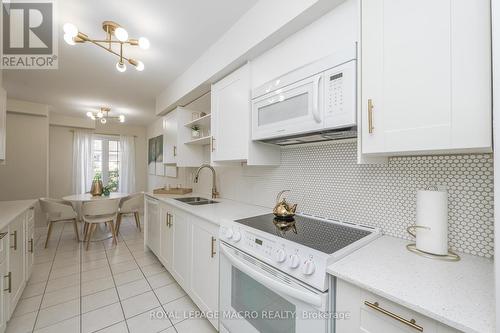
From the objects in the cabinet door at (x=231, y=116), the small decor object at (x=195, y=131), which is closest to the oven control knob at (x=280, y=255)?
the cabinet door at (x=231, y=116)

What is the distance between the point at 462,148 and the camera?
2.39ft

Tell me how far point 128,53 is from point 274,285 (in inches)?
99.0

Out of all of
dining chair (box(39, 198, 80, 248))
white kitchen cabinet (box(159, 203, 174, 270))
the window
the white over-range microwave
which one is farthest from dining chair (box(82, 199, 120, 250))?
the white over-range microwave

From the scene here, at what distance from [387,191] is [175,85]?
2.66 meters

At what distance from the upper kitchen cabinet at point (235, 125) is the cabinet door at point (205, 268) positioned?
2.08 ft

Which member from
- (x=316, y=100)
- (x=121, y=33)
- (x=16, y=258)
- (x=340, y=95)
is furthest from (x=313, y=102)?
(x=16, y=258)

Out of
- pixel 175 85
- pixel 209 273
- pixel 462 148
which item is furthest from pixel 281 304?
pixel 175 85

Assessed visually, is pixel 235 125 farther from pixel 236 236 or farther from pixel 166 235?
pixel 166 235

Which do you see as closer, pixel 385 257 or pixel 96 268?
pixel 385 257

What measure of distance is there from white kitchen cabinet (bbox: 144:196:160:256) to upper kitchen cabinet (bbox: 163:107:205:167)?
0.62 m

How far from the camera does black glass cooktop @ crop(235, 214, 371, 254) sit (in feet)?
3.24

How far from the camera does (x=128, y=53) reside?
2180 millimetres

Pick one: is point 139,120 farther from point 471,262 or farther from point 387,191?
point 471,262

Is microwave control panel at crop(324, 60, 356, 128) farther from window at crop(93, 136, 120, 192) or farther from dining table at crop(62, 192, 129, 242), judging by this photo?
window at crop(93, 136, 120, 192)
